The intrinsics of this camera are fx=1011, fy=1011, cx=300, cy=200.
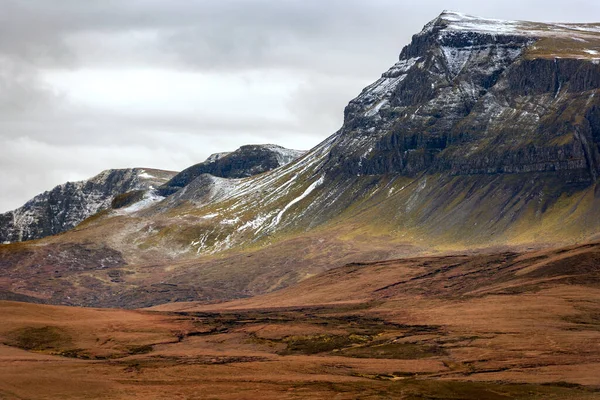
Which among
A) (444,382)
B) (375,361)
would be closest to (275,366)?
(375,361)

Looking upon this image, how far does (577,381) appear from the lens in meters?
121

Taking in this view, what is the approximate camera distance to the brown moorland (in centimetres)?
11844

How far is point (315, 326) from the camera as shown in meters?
176

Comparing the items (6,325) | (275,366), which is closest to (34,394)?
(275,366)

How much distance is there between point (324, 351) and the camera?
156250mm

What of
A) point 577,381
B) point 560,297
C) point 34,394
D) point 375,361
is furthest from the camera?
point 560,297

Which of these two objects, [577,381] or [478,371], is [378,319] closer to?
[478,371]

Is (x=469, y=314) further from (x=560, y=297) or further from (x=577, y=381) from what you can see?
(x=577, y=381)

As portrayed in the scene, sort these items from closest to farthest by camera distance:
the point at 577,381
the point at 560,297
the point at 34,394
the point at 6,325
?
1. the point at 34,394
2. the point at 577,381
3. the point at 6,325
4. the point at 560,297

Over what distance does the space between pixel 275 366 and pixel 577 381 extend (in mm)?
39596

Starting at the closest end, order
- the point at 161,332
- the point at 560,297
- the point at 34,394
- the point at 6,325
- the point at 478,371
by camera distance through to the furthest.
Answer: the point at 34,394 → the point at 478,371 → the point at 6,325 → the point at 161,332 → the point at 560,297

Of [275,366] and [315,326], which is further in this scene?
[315,326]

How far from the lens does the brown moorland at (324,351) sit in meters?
118

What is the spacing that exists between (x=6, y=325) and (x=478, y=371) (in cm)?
7318
